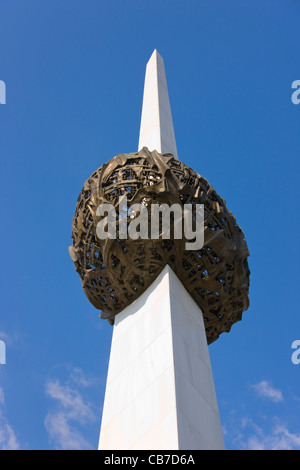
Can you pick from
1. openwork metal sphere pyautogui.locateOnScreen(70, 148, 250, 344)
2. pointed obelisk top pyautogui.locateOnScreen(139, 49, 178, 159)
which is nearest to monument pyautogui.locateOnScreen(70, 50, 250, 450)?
openwork metal sphere pyautogui.locateOnScreen(70, 148, 250, 344)

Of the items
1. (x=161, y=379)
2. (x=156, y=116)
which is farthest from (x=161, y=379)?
(x=156, y=116)

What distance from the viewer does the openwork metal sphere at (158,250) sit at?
1377 centimetres

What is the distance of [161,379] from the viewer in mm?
10906

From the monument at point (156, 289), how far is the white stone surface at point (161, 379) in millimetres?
28

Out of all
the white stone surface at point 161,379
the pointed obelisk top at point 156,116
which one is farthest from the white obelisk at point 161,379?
the pointed obelisk top at point 156,116

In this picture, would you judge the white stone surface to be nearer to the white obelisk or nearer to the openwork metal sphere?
the white obelisk

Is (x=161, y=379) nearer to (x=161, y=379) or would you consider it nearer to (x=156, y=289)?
(x=161, y=379)

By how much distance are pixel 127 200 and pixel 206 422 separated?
5.92 meters

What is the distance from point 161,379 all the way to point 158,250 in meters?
3.85

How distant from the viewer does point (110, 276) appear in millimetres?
14172

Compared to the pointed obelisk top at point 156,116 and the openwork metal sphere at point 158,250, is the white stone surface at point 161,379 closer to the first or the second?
the openwork metal sphere at point 158,250
